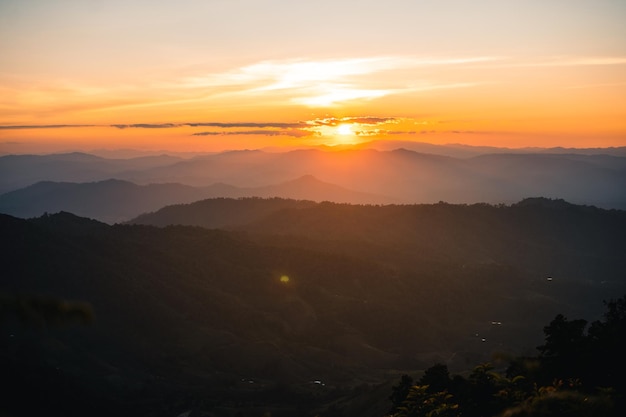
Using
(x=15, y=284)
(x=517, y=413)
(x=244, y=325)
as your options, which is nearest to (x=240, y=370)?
(x=244, y=325)

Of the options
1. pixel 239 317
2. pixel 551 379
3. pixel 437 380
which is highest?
pixel 551 379

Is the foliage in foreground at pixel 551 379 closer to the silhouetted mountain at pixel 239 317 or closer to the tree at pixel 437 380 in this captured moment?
the tree at pixel 437 380

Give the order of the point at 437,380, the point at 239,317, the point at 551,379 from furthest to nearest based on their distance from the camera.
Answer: the point at 239,317
the point at 437,380
the point at 551,379

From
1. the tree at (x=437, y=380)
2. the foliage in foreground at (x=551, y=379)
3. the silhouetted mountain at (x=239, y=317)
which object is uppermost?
the foliage in foreground at (x=551, y=379)

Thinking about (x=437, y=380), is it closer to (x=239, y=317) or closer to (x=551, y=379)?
(x=551, y=379)

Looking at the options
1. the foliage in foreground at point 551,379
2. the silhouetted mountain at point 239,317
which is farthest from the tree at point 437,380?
the silhouetted mountain at point 239,317

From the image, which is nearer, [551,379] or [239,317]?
[551,379]

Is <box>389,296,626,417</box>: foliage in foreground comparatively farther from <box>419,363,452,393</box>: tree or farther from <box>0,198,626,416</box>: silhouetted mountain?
<box>0,198,626,416</box>: silhouetted mountain

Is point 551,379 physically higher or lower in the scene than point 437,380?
higher

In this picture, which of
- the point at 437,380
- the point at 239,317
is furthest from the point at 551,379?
the point at 239,317

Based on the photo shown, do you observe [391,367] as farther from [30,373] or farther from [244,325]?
[30,373]

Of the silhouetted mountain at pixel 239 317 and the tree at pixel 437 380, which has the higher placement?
the tree at pixel 437 380

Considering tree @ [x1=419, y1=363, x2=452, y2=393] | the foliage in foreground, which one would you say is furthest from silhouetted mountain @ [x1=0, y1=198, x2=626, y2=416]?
the foliage in foreground
